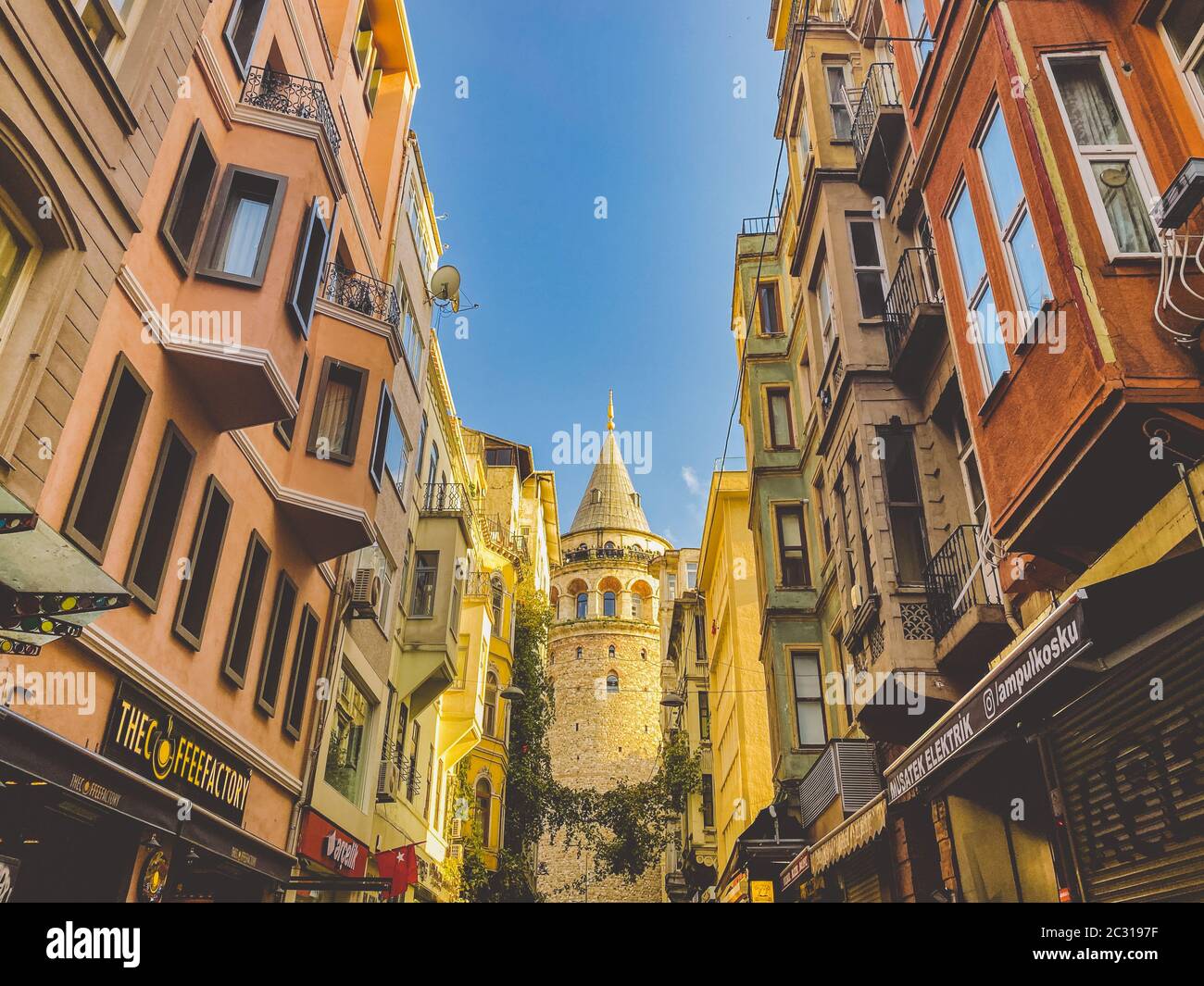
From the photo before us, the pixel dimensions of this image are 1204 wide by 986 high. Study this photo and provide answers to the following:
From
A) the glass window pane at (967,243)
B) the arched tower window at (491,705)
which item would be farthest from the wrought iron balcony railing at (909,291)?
the arched tower window at (491,705)

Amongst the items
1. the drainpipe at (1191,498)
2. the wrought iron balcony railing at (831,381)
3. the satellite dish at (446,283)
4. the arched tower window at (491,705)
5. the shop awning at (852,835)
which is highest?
the satellite dish at (446,283)

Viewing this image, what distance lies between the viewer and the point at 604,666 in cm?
6938

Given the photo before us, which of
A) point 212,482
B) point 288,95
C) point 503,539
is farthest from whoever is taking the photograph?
point 503,539

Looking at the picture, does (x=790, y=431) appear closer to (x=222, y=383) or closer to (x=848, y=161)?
(x=848, y=161)

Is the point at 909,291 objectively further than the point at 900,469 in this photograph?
No

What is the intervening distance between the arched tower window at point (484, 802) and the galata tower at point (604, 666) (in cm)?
1922

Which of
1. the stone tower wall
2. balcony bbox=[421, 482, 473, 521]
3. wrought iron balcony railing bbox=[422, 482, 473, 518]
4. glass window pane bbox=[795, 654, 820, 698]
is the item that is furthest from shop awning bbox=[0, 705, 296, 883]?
the stone tower wall

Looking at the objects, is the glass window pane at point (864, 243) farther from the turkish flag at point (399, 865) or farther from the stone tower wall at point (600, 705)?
the stone tower wall at point (600, 705)

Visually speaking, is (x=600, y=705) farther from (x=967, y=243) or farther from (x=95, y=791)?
(x=95, y=791)

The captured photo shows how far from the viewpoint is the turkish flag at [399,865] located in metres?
16.2

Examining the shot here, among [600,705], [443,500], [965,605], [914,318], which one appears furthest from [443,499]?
[600,705]

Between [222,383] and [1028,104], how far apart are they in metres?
8.91

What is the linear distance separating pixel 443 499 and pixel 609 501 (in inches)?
2397
